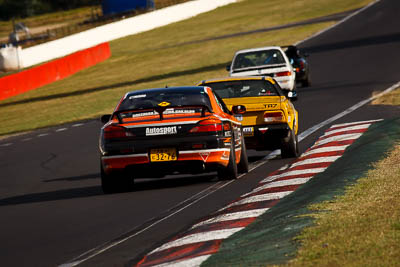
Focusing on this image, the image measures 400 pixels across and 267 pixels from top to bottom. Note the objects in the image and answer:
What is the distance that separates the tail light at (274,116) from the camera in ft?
50.0

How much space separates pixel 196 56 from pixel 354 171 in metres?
41.4

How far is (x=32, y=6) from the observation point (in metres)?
115

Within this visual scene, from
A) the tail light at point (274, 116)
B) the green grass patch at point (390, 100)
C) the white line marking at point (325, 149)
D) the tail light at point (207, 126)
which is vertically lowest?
the green grass patch at point (390, 100)

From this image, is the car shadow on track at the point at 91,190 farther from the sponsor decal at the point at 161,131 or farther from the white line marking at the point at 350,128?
the white line marking at the point at 350,128

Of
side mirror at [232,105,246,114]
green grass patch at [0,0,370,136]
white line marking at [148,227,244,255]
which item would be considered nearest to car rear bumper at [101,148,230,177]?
side mirror at [232,105,246,114]

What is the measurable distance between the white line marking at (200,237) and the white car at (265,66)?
1612 centimetres

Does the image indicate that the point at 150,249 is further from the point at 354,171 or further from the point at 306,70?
the point at 306,70

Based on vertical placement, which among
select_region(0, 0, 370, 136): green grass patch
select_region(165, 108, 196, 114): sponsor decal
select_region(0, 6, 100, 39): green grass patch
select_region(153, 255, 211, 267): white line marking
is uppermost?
select_region(165, 108, 196, 114): sponsor decal

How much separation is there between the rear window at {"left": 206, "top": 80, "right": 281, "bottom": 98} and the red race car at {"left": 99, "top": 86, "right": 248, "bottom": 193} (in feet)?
10.6

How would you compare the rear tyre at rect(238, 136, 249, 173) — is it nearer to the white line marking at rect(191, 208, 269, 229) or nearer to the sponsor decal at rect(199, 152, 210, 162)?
the sponsor decal at rect(199, 152, 210, 162)

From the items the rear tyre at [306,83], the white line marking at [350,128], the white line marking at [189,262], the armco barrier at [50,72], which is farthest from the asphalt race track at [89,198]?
the armco barrier at [50,72]

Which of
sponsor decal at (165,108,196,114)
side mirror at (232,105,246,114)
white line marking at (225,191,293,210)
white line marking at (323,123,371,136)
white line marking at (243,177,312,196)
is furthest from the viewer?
white line marking at (323,123,371,136)

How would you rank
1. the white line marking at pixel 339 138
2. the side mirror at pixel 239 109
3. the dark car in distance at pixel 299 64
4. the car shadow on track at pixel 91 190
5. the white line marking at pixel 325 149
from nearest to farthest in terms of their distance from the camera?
the car shadow on track at pixel 91 190
the side mirror at pixel 239 109
the white line marking at pixel 325 149
the white line marking at pixel 339 138
the dark car in distance at pixel 299 64

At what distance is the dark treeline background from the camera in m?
113
